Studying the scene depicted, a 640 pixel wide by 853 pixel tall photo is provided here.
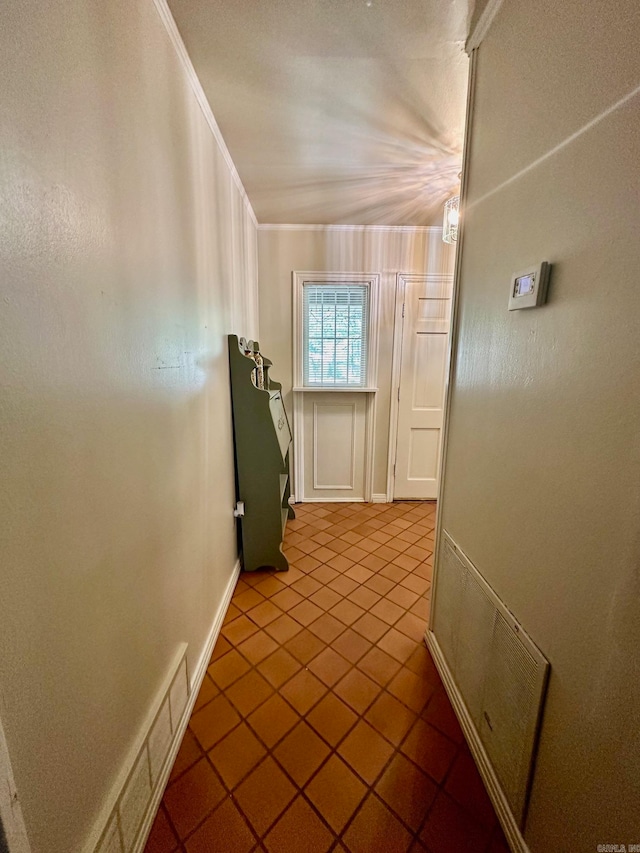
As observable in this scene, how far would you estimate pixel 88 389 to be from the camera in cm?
71

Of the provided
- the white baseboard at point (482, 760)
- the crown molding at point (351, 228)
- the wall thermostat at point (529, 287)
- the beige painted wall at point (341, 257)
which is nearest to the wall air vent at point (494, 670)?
the white baseboard at point (482, 760)

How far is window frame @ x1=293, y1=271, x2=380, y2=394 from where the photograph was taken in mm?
2801

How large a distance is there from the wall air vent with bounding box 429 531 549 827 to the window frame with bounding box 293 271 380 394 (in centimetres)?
177

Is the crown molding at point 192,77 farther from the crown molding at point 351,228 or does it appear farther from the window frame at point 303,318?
the window frame at point 303,318

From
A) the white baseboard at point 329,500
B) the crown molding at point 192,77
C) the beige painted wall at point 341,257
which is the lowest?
the white baseboard at point 329,500

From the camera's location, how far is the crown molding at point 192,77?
41.0 inches

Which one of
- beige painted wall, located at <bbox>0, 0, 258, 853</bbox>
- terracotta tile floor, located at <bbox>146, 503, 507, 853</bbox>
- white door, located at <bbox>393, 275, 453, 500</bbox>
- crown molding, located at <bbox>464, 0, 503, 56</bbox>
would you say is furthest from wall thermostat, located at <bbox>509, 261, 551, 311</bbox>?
white door, located at <bbox>393, 275, 453, 500</bbox>

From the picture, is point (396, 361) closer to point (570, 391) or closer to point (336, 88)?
point (336, 88)

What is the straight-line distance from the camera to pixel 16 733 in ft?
1.75

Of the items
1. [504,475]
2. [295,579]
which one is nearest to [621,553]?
[504,475]

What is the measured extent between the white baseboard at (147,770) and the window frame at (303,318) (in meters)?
2.15

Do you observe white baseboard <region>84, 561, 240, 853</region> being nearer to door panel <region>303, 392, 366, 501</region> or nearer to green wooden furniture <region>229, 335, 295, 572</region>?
green wooden furniture <region>229, 335, 295, 572</region>

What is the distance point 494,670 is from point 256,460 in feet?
4.84

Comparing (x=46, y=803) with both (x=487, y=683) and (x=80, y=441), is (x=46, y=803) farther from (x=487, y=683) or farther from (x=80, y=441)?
(x=487, y=683)
